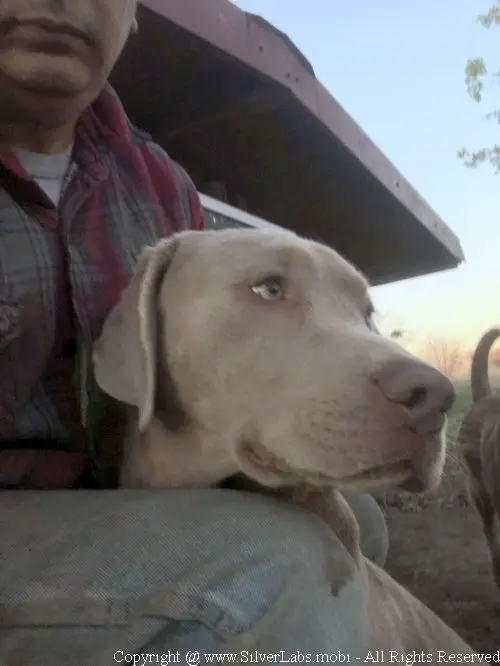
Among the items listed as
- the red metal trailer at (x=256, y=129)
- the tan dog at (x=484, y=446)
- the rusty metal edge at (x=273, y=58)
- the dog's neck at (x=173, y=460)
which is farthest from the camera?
the tan dog at (x=484, y=446)

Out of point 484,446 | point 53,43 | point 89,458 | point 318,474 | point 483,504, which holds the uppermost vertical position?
point 53,43

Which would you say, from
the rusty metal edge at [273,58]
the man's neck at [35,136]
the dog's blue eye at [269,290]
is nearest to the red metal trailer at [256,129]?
the rusty metal edge at [273,58]

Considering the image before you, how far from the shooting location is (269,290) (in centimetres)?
118

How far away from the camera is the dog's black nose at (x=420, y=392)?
2.97 ft

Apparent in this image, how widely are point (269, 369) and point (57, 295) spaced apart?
0.45m

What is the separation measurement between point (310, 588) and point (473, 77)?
12.1 feet

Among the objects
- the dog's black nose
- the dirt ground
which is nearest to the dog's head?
the dog's black nose

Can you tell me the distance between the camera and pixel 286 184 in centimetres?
372

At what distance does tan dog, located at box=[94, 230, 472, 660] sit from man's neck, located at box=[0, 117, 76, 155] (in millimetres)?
349

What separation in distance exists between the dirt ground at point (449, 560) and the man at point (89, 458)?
119cm

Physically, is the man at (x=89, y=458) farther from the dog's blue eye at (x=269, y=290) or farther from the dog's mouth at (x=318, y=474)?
the dog's blue eye at (x=269, y=290)

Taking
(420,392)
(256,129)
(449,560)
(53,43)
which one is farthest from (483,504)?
(53,43)

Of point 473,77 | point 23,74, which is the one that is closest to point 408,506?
point 473,77

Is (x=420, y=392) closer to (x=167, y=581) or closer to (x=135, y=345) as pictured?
(x=167, y=581)
